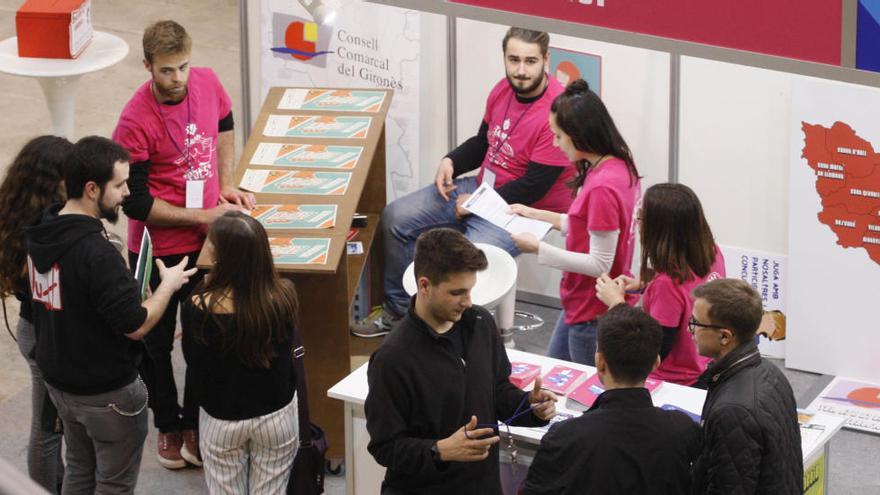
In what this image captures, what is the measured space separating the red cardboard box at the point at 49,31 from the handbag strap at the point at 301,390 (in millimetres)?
2742

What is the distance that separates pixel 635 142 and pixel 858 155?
3.50ft

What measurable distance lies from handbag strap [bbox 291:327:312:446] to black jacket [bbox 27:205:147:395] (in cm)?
52

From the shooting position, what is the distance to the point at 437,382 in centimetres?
341

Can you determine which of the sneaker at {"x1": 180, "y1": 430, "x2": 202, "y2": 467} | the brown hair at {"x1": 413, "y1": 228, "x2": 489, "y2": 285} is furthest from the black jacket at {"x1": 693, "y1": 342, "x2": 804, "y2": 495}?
the sneaker at {"x1": 180, "y1": 430, "x2": 202, "y2": 467}

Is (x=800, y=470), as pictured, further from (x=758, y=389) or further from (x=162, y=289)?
(x=162, y=289)

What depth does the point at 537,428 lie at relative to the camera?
404 centimetres

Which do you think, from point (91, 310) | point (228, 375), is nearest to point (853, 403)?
point (228, 375)

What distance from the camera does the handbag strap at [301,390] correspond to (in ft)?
13.9

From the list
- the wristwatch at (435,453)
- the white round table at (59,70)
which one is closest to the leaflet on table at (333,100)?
the white round table at (59,70)

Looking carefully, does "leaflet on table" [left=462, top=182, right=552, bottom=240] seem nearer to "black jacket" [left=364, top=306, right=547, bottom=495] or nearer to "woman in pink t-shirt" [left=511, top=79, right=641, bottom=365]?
"woman in pink t-shirt" [left=511, top=79, right=641, bottom=365]

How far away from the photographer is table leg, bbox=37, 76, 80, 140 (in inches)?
245

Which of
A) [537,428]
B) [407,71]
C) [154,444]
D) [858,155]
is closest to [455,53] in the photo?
[407,71]

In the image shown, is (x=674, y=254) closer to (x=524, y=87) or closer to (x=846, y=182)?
(x=524, y=87)

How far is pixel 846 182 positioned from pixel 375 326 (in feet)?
7.82
